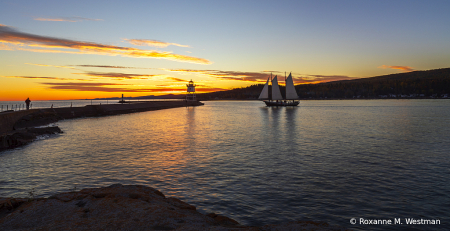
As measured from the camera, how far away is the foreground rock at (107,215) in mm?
5629

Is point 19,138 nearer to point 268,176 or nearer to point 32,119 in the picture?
point 32,119

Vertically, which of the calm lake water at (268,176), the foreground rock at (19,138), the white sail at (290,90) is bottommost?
the calm lake water at (268,176)

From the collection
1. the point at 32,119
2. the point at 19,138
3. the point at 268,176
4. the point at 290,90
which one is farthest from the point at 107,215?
the point at 290,90

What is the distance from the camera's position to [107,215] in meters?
6.14

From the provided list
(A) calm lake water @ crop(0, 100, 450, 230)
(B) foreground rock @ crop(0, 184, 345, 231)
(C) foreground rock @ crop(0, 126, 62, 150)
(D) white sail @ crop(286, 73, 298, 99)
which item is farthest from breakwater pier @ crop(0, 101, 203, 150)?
(D) white sail @ crop(286, 73, 298, 99)

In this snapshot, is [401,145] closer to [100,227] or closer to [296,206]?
[296,206]

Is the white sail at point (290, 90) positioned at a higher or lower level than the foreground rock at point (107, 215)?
higher

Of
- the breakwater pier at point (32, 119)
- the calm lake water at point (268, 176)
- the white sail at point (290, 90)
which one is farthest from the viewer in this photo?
the white sail at point (290, 90)

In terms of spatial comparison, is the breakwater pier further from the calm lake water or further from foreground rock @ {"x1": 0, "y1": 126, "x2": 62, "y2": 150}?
the calm lake water

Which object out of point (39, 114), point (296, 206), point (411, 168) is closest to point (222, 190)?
point (296, 206)

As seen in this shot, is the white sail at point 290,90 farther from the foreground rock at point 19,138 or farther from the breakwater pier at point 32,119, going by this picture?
the foreground rock at point 19,138

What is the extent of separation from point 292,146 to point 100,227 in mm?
18576

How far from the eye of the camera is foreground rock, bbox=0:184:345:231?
5.63 metres

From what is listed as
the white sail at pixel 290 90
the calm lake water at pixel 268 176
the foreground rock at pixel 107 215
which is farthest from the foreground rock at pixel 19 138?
the white sail at pixel 290 90
